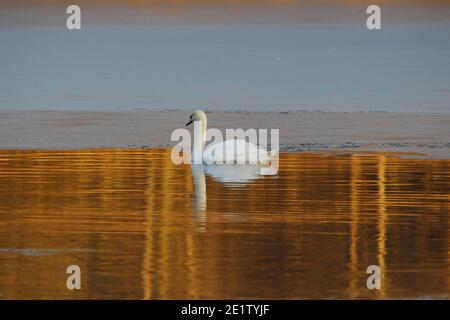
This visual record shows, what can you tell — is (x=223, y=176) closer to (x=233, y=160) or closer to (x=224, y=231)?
(x=233, y=160)

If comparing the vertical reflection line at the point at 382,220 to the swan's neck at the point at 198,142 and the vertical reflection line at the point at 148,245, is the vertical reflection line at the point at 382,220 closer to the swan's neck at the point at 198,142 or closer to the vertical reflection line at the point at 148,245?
the vertical reflection line at the point at 148,245

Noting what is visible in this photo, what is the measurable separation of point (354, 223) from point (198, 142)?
7.90m

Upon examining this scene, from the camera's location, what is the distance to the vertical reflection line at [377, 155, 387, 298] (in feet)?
33.9

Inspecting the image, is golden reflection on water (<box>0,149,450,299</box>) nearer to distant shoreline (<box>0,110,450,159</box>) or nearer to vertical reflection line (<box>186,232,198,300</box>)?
vertical reflection line (<box>186,232,198,300</box>)

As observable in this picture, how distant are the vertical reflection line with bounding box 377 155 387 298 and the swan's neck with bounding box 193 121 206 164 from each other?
286 cm

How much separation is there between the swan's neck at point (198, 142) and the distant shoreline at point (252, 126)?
55.9 inches

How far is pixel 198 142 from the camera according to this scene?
2066 cm

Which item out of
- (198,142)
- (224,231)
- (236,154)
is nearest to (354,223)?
(224,231)

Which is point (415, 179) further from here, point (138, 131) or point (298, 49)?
point (298, 49)

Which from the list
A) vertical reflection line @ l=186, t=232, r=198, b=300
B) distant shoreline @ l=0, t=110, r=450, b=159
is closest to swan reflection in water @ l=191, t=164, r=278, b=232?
vertical reflection line @ l=186, t=232, r=198, b=300

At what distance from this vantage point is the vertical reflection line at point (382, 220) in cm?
1032

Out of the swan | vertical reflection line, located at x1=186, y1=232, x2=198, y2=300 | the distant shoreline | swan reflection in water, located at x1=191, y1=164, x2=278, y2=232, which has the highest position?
the distant shoreline

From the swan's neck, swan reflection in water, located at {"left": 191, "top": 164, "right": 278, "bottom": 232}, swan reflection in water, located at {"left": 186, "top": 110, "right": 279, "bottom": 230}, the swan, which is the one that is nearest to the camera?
swan reflection in water, located at {"left": 191, "top": 164, "right": 278, "bottom": 232}

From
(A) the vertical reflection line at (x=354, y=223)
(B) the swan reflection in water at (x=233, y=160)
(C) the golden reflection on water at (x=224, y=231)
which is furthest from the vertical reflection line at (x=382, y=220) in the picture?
(B) the swan reflection in water at (x=233, y=160)
